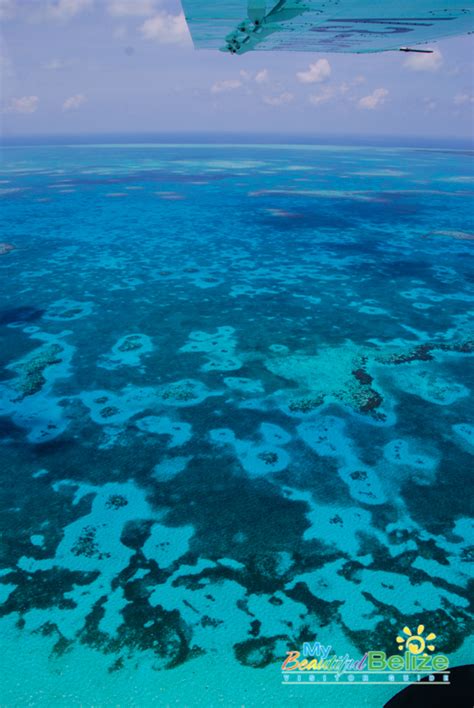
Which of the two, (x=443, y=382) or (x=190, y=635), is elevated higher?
(x=443, y=382)

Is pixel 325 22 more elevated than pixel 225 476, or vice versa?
pixel 325 22

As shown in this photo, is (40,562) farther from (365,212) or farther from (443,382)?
(365,212)

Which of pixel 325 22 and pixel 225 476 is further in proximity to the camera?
pixel 225 476

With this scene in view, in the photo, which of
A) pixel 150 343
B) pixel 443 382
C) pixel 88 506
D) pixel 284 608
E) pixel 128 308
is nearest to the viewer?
pixel 284 608

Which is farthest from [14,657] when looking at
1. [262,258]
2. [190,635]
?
[262,258]

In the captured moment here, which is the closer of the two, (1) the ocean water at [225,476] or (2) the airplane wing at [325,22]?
(1) the ocean water at [225,476]
